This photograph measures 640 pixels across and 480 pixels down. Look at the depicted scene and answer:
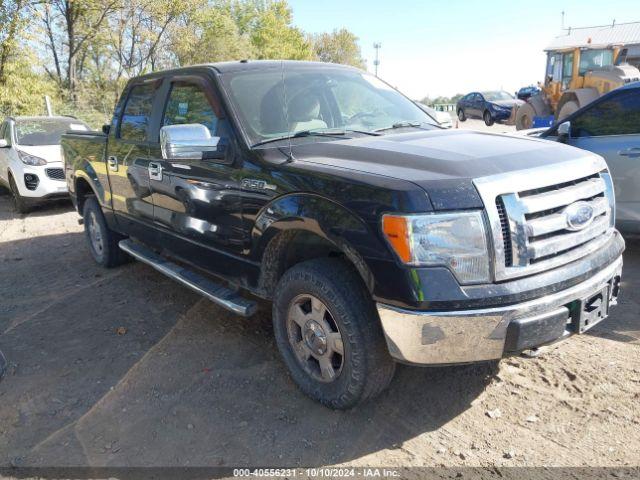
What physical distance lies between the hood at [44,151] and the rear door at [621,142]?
8.10 meters

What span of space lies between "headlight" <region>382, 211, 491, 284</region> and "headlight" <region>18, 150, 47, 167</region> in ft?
27.5

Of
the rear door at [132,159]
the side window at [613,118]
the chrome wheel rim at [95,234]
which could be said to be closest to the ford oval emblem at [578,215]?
the side window at [613,118]

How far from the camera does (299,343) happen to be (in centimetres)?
323

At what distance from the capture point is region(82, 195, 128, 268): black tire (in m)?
5.70

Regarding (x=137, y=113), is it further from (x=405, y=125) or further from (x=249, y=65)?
(x=405, y=125)

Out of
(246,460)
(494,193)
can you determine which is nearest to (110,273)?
(246,460)

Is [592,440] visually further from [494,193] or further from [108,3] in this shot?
[108,3]

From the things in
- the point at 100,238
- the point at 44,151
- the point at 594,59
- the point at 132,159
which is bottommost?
the point at 100,238

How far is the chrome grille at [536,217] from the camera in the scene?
2496 millimetres

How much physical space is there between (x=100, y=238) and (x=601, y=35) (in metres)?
22.5

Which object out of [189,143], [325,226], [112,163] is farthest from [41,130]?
[325,226]

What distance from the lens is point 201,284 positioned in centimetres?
Result: 392

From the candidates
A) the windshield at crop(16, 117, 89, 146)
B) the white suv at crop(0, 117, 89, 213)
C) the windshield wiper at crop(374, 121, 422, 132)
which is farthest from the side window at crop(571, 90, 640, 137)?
the windshield at crop(16, 117, 89, 146)

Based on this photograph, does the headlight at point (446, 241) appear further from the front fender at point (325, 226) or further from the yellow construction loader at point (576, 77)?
the yellow construction loader at point (576, 77)
